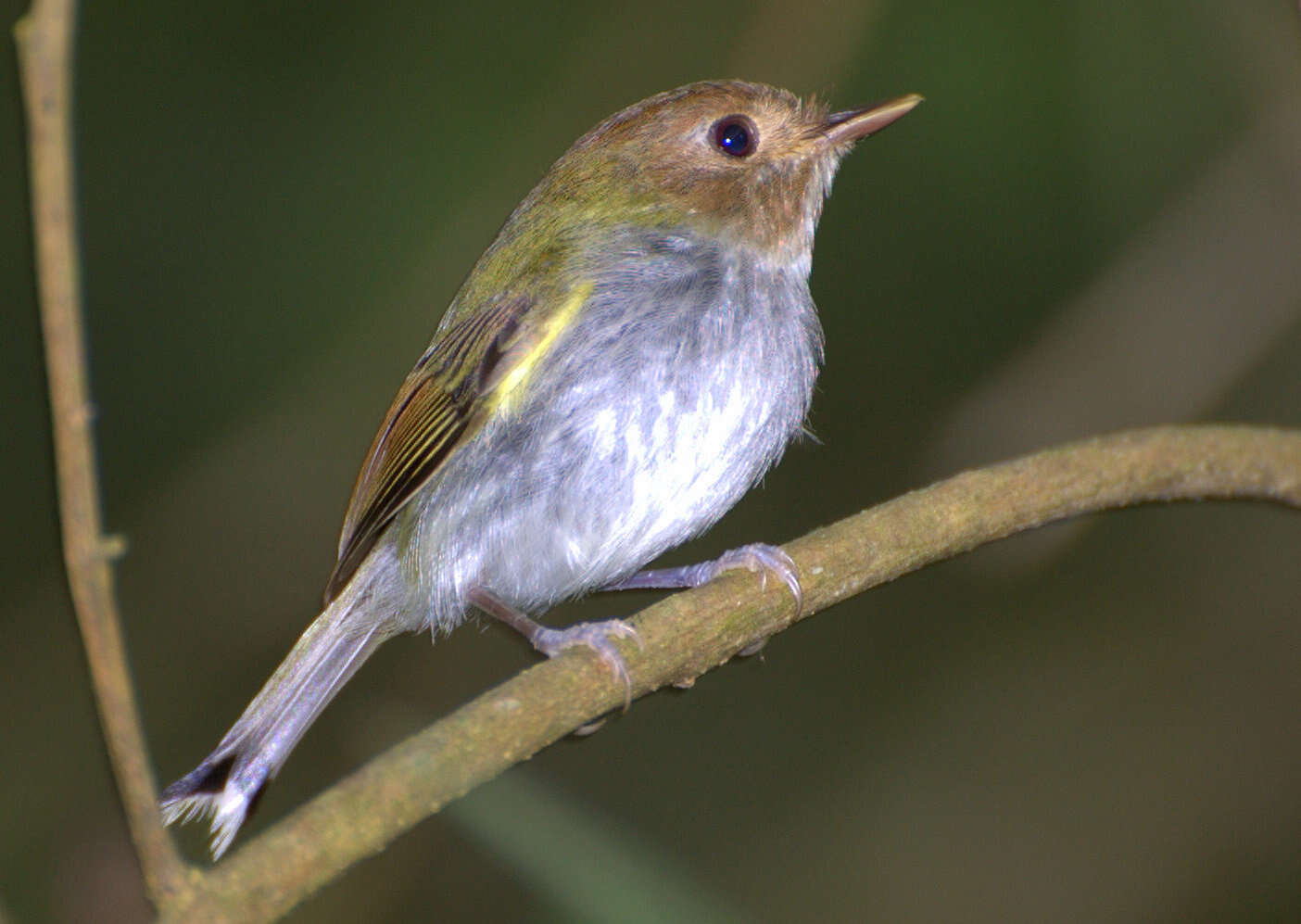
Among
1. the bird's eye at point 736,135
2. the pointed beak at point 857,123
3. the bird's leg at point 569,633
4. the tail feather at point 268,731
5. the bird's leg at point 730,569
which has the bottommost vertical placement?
the tail feather at point 268,731

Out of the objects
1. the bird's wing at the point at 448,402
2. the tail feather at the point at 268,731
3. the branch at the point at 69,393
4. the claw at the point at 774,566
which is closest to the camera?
the branch at the point at 69,393

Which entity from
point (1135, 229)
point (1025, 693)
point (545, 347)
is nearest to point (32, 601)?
point (545, 347)

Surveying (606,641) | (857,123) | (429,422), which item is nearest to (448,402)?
(429,422)

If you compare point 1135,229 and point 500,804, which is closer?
point 500,804

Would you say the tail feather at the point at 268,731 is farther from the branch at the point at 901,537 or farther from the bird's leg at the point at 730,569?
the branch at the point at 901,537

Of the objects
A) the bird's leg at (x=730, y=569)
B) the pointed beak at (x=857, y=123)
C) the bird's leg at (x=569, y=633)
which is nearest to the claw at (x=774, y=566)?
the bird's leg at (x=730, y=569)

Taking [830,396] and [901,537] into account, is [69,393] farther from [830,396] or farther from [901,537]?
[830,396]

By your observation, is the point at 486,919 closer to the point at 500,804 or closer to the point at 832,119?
the point at 500,804
